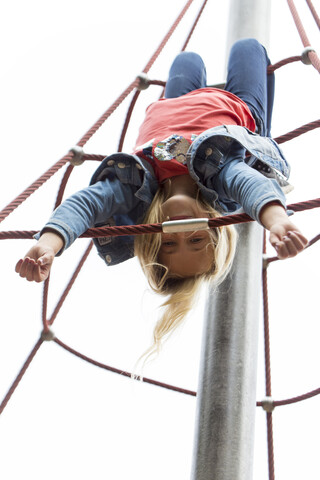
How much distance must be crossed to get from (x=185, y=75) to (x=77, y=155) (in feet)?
1.15

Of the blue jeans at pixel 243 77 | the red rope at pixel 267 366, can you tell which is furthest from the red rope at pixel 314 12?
the red rope at pixel 267 366

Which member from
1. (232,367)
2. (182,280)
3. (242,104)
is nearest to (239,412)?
(232,367)

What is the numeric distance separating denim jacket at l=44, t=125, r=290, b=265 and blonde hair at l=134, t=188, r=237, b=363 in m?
0.04

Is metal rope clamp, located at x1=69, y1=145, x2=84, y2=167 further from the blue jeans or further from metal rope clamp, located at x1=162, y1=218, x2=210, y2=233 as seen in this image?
metal rope clamp, located at x1=162, y1=218, x2=210, y2=233

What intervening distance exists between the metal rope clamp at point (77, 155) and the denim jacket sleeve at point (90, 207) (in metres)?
0.39

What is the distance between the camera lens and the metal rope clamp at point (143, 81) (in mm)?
2221

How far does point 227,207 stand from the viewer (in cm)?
159

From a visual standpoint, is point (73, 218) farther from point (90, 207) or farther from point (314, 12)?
point (314, 12)

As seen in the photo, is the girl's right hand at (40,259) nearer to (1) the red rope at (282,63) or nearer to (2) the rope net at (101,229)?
(2) the rope net at (101,229)

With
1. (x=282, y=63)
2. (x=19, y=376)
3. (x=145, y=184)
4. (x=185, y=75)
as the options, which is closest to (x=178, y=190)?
(x=145, y=184)

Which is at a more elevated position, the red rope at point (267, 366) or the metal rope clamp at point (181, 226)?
the red rope at point (267, 366)

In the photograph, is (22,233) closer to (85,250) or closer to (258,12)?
(85,250)

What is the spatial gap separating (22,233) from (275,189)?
0.47 metres

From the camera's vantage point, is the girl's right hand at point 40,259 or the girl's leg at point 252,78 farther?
the girl's leg at point 252,78
